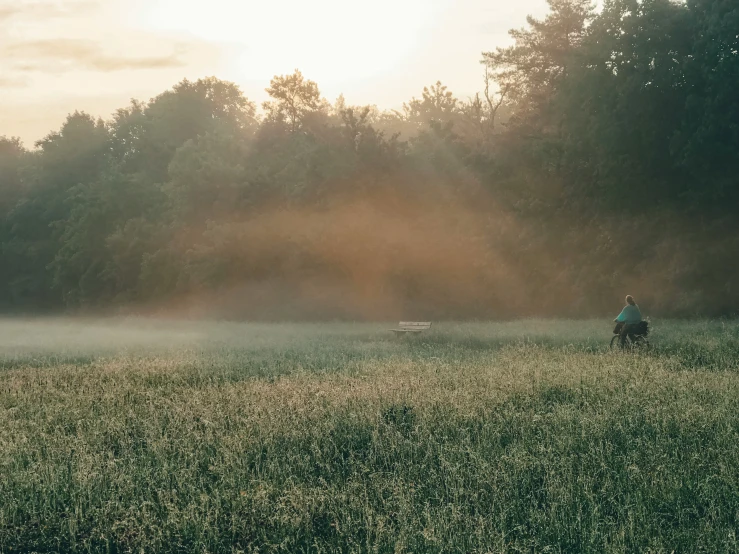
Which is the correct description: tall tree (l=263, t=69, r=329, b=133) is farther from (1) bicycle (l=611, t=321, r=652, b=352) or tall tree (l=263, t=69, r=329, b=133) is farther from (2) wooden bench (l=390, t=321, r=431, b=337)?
(1) bicycle (l=611, t=321, r=652, b=352)

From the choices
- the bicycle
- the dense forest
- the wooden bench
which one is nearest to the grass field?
the bicycle

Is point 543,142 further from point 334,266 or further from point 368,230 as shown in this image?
point 334,266

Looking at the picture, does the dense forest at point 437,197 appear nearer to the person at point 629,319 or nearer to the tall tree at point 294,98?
the tall tree at point 294,98

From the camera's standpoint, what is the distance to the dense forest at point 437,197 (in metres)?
34.3

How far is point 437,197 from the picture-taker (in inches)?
1882

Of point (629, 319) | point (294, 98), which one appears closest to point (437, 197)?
point (294, 98)

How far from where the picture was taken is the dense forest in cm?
3431

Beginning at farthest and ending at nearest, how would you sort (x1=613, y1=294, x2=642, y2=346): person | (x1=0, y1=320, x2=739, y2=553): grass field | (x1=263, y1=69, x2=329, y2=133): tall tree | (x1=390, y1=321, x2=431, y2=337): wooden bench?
(x1=263, y1=69, x2=329, y2=133): tall tree, (x1=390, y1=321, x2=431, y2=337): wooden bench, (x1=613, y1=294, x2=642, y2=346): person, (x1=0, y1=320, x2=739, y2=553): grass field

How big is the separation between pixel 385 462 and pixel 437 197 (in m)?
40.6

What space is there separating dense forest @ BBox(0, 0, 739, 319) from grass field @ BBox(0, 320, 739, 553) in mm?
21886

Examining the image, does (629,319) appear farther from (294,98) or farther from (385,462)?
(294,98)

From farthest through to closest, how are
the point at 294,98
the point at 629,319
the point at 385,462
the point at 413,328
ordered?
the point at 294,98 < the point at 413,328 < the point at 629,319 < the point at 385,462

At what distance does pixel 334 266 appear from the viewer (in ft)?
157

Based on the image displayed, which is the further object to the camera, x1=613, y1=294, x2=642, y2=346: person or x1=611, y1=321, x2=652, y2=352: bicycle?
x1=613, y1=294, x2=642, y2=346: person
